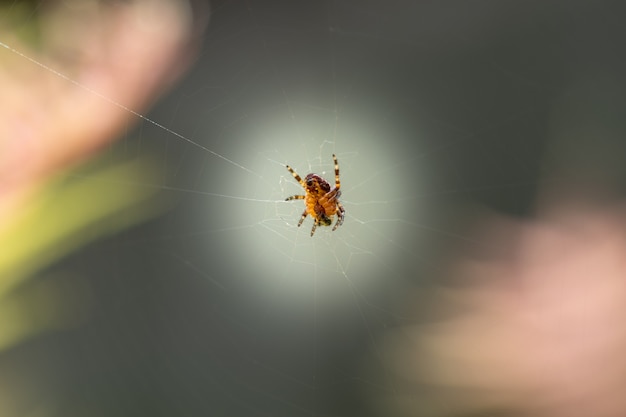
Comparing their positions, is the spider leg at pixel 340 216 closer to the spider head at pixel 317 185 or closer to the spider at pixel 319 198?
the spider at pixel 319 198

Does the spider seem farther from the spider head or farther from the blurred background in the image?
the blurred background

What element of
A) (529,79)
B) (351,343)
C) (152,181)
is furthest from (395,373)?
(529,79)

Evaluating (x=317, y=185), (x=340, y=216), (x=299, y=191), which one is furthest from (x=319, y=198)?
(x=299, y=191)

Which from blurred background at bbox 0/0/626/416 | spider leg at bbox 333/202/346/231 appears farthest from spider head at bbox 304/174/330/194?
blurred background at bbox 0/0/626/416

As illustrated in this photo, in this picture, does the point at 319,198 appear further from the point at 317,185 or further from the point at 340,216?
the point at 340,216

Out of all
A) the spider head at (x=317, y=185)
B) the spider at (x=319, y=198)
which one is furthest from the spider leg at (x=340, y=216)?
the spider head at (x=317, y=185)

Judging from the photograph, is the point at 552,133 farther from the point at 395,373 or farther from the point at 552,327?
the point at 395,373
